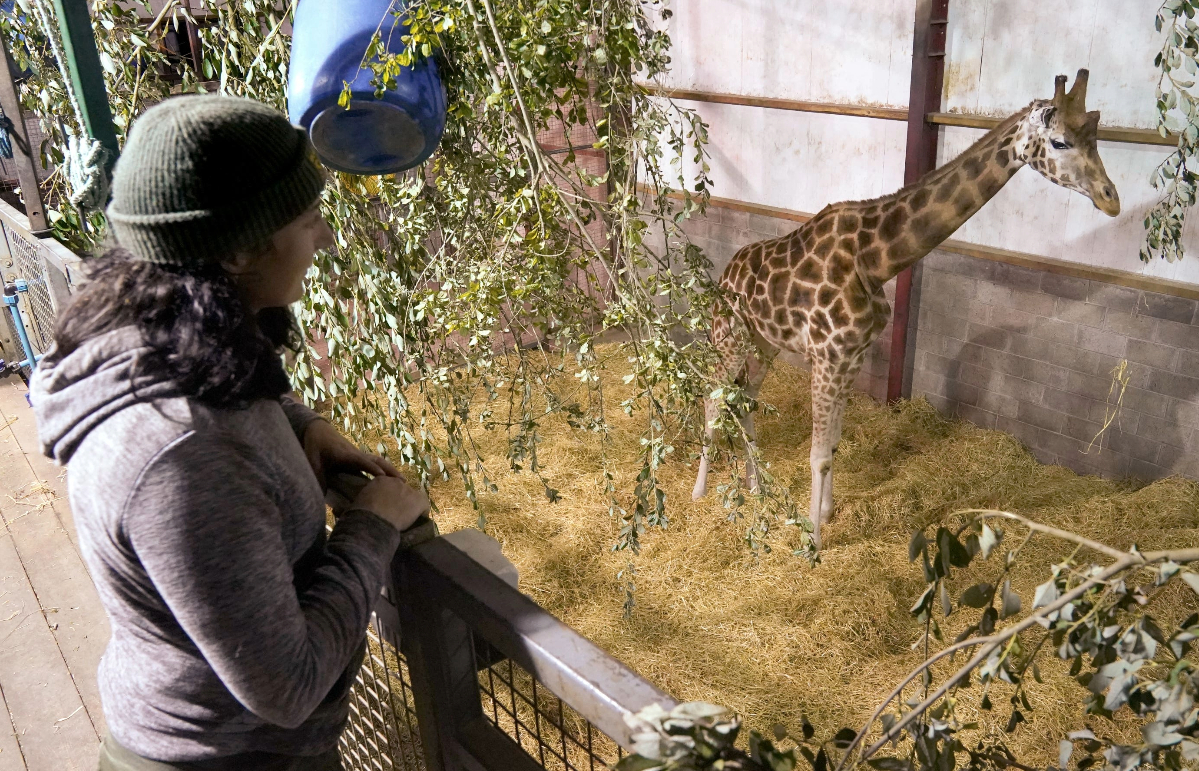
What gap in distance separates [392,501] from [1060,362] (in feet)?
12.1

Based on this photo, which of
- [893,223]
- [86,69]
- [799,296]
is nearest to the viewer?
[86,69]

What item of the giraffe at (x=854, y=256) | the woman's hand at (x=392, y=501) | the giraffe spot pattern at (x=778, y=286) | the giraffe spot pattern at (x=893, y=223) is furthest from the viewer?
the giraffe spot pattern at (x=778, y=286)

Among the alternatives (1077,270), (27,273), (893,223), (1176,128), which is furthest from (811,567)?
(27,273)

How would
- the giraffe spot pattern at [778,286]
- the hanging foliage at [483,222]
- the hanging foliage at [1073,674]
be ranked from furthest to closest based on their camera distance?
the giraffe spot pattern at [778,286] → the hanging foliage at [483,222] → the hanging foliage at [1073,674]

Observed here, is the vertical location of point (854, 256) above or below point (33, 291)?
above

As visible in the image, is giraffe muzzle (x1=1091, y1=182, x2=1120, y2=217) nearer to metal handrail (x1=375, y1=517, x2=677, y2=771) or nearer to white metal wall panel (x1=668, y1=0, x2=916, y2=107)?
white metal wall panel (x1=668, y1=0, x2=916, y2=107)

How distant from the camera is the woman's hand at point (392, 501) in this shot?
1229mm

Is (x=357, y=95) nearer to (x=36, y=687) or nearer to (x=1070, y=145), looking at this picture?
(x=36, y=687)

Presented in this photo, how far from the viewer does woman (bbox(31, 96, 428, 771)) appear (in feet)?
3.02

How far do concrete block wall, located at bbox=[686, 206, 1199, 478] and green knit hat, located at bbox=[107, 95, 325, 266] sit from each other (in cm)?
373

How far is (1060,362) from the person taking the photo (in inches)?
160

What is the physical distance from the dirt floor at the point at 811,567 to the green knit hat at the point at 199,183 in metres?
2.22

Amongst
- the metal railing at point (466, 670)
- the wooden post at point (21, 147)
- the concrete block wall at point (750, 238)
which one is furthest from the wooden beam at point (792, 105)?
the metal railing at point (466, 670)

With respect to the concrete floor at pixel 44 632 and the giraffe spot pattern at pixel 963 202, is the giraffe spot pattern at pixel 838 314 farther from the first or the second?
the concrete floor at pixel 44 632
